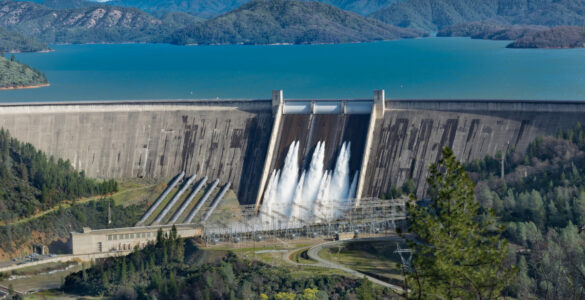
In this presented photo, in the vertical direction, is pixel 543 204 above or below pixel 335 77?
below

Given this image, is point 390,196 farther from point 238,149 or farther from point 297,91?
point 297,91

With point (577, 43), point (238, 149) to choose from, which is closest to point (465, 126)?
point (238, 149)

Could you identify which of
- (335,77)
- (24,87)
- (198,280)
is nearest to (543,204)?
(198,280)

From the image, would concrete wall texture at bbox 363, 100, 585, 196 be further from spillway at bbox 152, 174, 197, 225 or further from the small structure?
spillway at bbox 152, 174, 197, 225

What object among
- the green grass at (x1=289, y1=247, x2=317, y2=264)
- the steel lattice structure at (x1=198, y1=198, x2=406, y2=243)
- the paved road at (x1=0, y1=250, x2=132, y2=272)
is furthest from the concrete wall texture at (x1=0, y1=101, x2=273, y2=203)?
the green grass at (x1=289, y1=247, x2=317, y2=264)

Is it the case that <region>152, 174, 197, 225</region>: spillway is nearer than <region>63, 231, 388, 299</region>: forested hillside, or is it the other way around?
<region>63, 231, 388, 299</region>: forested hillside

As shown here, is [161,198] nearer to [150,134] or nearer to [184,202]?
[184,202]
